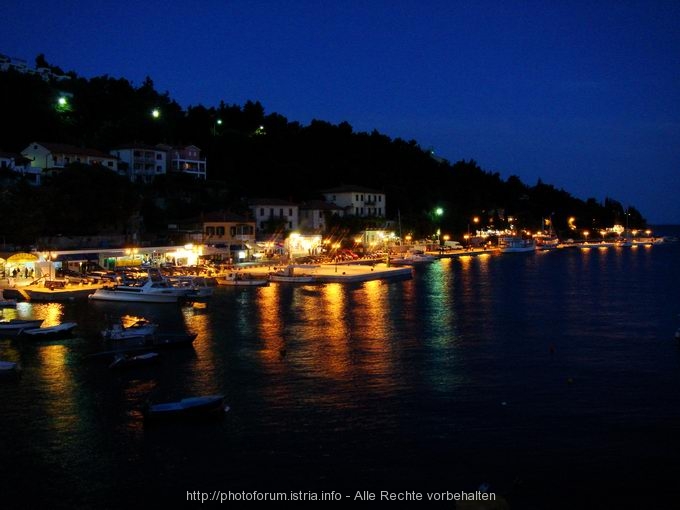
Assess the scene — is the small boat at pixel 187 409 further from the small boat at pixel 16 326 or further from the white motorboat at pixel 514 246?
the white motorboat at pixel 514 246

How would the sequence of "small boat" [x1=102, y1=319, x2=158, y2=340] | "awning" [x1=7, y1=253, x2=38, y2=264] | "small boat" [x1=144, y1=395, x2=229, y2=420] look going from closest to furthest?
1. "small boat" [x1=144, y1=395, x2=229, y2=420]
2. "small boat" [x1=102, y1=319, x2=158, y2=340]
3. "awning" [x1=7, y1=253, x2=38, y2=264]

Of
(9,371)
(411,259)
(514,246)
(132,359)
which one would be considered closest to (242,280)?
(132,359)

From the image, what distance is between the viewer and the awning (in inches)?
1913

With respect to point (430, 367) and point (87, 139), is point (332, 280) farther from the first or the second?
point (87, 139)

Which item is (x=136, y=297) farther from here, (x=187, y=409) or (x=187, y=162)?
(x=187, y=162)

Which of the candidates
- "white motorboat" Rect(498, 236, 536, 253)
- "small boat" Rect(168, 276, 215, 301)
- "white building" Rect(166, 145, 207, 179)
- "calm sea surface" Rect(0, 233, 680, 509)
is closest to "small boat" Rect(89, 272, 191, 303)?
"small boat" Rect(168, 276, 215, 301)

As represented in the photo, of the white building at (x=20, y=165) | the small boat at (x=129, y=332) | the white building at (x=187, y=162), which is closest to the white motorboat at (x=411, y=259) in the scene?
the white building at (x=187, y=162)

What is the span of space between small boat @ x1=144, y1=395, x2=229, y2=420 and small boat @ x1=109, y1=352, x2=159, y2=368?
638 centimetres

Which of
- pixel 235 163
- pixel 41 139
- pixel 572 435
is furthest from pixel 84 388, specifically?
pixel 235 163

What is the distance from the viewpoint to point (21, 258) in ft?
160

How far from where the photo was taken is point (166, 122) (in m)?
95.5

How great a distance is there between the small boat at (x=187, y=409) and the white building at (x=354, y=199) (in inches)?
2877

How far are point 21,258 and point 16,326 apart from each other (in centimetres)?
1809

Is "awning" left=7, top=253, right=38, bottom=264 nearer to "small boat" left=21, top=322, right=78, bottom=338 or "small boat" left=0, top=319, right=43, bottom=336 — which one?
"small boat" left=0, top=319, right=43, bottom=336
